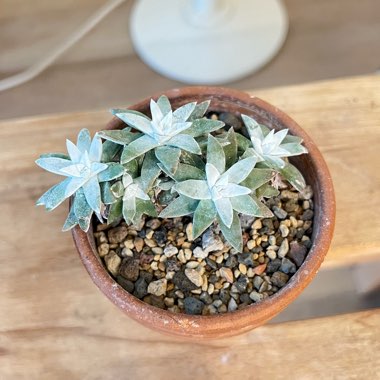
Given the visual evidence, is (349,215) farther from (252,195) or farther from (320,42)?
(320,42)

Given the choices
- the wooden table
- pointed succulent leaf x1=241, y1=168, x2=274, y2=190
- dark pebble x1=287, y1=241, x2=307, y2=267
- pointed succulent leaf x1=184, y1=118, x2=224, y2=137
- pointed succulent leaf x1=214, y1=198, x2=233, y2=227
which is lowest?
the wooden table

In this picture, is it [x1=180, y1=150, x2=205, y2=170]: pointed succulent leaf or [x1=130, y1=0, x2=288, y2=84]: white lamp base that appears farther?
[x1=130, y1=0, x2=288, y2=84]: white lamp base

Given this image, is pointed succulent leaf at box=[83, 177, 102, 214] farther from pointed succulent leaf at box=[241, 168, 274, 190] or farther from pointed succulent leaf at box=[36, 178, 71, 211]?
pointed succulent leaf at box=[241, 168, 274, 190]

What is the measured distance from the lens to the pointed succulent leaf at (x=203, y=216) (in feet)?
1.91

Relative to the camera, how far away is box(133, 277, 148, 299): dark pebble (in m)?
Answer: 0.64

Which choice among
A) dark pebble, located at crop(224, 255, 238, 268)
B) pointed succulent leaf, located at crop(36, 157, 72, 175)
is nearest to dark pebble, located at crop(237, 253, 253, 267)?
dark pebble, located at crop(224, 255, 238, 268)

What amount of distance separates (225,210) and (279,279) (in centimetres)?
12

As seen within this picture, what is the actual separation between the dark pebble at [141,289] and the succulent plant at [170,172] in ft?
0.25

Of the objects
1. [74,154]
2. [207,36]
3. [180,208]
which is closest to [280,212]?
[180,208]

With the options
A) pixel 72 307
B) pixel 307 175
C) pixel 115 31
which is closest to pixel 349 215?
pixel 307 175

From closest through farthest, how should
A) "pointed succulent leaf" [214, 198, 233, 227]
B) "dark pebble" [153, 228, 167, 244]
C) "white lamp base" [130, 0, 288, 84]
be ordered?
"pointed succulent leaf" [214, 198, 233, 227], "dark pebble" [153, 228, 167, 244], "white lamp base" [130, 0, 288, 84]

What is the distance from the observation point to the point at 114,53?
1379mm

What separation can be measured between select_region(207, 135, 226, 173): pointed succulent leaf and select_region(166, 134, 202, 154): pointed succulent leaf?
1 cm

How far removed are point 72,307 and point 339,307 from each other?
60cm
